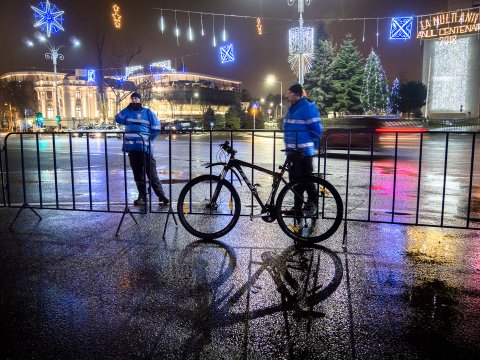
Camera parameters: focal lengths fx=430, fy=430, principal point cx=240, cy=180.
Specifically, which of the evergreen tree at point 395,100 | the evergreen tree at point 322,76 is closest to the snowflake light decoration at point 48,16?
the evergreen tree at point 322,76

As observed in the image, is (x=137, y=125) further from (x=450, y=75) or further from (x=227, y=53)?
(x=450, y=75)

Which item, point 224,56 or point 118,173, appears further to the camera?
point 224,56

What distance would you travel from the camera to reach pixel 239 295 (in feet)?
13.5

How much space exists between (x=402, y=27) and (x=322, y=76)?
38685 mm

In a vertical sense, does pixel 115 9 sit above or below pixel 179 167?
above

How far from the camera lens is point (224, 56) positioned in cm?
2428

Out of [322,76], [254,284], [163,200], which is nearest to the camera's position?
[254,284]

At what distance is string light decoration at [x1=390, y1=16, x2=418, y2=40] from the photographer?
19.7 metres

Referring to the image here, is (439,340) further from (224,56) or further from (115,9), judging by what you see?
(224,56)

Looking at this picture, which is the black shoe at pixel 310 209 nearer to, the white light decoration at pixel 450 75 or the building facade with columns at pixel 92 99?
the white light decoration at pixel 450 75

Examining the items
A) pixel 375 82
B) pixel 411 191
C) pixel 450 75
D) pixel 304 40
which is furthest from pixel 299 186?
pixel 375 82

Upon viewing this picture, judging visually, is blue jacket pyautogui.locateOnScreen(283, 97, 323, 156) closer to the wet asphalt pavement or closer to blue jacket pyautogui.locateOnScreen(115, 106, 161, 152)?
the wet asphalt pavement

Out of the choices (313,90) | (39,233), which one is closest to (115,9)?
(39,233)

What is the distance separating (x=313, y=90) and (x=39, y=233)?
54.9 m
